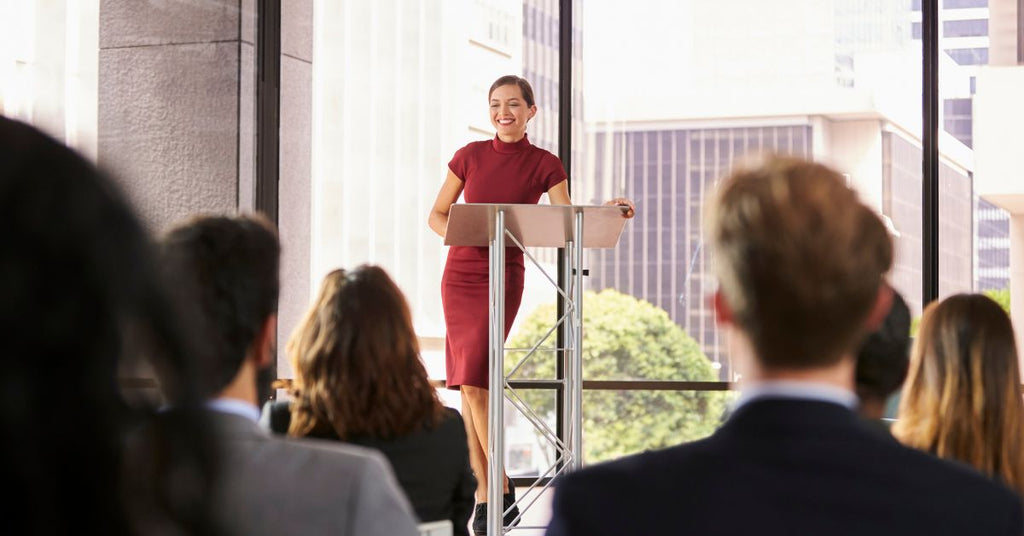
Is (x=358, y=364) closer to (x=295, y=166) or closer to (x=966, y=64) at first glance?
(x=295, y=166)

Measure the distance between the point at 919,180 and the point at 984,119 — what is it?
0.42m

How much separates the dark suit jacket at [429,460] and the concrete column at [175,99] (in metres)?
3.62

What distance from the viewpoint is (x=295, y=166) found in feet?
19.3

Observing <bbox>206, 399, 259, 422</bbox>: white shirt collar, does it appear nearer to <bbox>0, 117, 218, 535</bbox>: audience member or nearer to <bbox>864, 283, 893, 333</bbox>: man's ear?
<bbox>864, 283, 893, 333</bbox>: man's ear

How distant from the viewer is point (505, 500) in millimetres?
4398

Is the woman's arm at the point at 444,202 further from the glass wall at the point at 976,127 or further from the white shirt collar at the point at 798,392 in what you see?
the white shirt collar at the point at 798,392

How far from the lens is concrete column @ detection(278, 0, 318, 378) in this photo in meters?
5.71

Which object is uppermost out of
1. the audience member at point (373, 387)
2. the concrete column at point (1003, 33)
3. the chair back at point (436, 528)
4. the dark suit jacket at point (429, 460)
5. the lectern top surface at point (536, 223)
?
the concrete column at point (1003, 33)

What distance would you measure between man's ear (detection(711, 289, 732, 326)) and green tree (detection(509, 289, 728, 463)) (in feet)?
15.7

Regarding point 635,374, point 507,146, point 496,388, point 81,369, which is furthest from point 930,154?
point 81,369

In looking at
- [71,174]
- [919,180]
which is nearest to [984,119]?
[919,180]

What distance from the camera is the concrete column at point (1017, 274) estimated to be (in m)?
5.49

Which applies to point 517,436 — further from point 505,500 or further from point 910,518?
point 910,518

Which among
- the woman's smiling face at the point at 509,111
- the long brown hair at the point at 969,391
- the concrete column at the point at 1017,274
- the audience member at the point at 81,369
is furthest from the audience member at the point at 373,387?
the concrete column at the point at 1017,274
